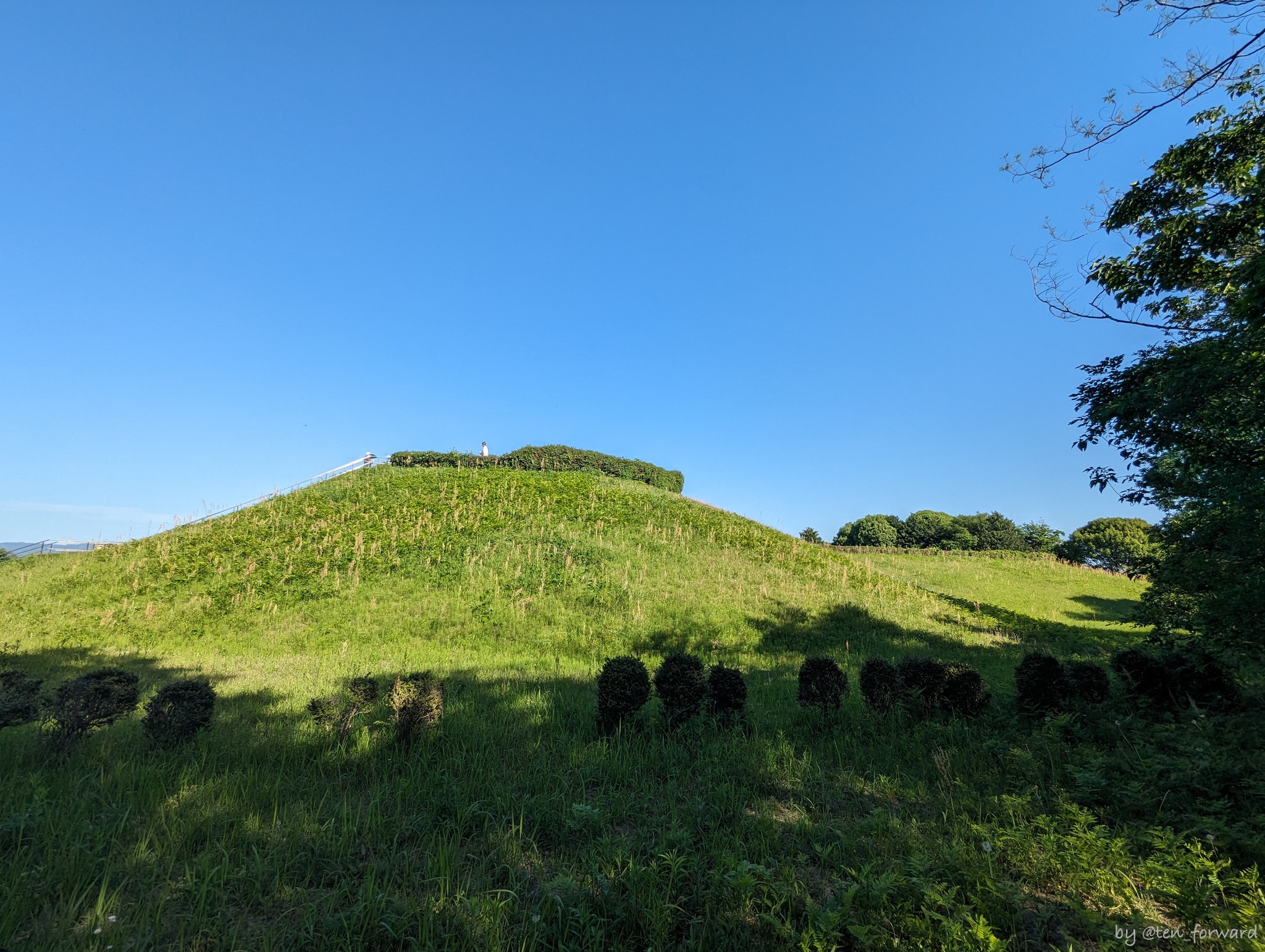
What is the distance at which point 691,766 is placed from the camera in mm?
5691

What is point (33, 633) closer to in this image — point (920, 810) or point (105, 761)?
point (105, 761)

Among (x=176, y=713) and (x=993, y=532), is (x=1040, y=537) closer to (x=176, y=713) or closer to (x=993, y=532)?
(x=993, y=532)

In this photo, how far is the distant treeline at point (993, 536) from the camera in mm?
38438

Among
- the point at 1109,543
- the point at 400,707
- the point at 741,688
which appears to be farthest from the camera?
the point at 1109,543

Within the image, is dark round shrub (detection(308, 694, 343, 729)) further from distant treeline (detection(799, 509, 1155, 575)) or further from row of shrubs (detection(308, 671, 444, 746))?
distant treeline (detection(799, 509, 1155, 575))

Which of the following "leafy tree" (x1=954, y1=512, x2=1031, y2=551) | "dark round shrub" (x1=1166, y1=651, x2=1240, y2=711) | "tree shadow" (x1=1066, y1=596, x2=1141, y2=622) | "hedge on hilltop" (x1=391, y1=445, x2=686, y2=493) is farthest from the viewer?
"leafy tree" (x1=954, y1=512, x2=1031, y2=551)

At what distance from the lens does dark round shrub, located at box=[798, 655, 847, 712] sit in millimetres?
7094

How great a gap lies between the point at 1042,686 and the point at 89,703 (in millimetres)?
11582

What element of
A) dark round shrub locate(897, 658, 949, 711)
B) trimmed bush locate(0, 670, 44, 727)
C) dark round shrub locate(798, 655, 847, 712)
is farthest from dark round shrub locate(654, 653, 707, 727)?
trimmed bush locate(0, 670, 44, 727)

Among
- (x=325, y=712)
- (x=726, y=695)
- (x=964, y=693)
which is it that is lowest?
(x=325, y=712)

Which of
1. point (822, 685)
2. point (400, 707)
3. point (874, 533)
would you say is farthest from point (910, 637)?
point (874, 533)

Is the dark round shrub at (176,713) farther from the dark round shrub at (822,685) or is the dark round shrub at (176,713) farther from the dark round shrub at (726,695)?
the dark round shrub at (822,685)

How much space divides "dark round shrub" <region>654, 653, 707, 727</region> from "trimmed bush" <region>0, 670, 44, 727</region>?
6.95m

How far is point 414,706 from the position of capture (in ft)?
19.8
